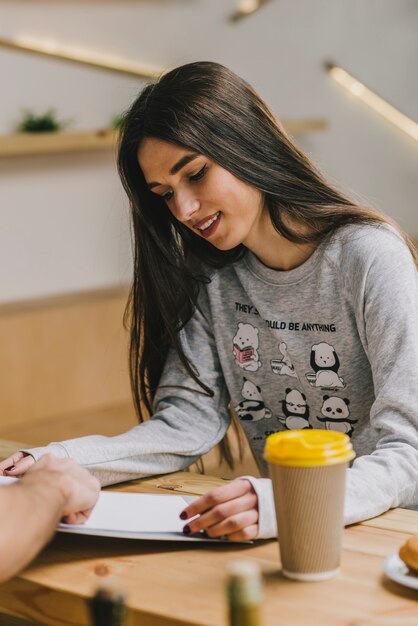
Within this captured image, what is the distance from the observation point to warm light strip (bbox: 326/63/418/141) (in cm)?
445

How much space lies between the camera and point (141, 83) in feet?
13.0

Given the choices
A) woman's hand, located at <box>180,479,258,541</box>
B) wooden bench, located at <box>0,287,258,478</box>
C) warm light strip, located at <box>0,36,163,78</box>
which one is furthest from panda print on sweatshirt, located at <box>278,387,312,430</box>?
warm light strip, located at <box>0,36,163,78</box>

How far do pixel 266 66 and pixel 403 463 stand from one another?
3.31 metres

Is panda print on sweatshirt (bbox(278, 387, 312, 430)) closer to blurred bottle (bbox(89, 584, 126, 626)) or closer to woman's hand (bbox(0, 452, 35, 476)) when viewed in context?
woman's hand (bbox(0, 452, 35, 476))

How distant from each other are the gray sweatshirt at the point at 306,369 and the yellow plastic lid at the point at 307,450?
0.22 meters

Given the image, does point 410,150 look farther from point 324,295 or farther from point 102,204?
point 324,295

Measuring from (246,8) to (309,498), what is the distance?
3.53m

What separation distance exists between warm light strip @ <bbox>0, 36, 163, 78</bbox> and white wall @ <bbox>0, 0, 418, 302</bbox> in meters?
0.03

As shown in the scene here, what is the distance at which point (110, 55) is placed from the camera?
3879 mm

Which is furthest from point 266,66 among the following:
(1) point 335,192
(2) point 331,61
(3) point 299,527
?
(3) point 299,527

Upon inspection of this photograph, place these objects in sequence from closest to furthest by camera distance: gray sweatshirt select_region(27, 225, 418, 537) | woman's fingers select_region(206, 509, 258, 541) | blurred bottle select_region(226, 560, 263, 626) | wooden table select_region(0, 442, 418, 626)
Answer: blurred bottle select_region(226, 560, 263, 626) < wooden table select_region(0, 442, 418, 626) < woman's fingers select_region(206, 509, 258, 541) < gray sweatshirt select_region(27, 225, 418, 537)

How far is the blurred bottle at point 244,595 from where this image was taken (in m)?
0.52

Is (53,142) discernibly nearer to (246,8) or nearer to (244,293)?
(246,8)

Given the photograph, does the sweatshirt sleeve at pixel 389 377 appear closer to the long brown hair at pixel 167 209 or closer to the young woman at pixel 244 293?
the young woman at pixel 244 293
